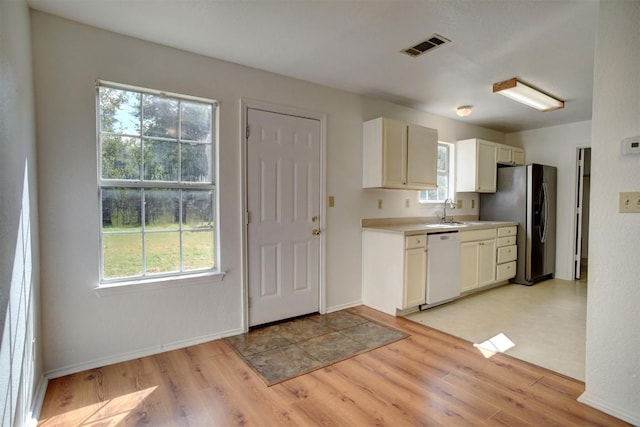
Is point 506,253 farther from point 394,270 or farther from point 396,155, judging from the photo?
point 396,155

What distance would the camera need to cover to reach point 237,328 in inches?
114

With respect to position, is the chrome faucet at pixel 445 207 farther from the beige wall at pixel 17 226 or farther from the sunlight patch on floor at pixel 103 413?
the beige wall at pixel 17 226

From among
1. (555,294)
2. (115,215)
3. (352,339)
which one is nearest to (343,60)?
(115,215)

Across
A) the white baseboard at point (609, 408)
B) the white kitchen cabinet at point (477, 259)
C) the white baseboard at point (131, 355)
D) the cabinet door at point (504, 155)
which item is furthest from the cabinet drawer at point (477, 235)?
the white baseboard at point (131, 355)

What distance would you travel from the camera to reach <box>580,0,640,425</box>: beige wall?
1.76m

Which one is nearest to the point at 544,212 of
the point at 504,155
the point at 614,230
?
the point at 504,155

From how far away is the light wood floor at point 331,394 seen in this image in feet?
5.85

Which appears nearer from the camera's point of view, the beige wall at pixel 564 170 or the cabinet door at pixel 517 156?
the beige wall at pixel 564 170

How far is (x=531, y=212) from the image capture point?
15.2 feet

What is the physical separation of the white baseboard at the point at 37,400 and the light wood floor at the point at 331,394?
31 mm

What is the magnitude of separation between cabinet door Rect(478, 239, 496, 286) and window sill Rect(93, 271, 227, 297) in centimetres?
315

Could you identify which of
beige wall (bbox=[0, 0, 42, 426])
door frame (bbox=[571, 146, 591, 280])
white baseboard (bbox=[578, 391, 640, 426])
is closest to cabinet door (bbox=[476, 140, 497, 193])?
door frame (bbox=[571, 146, 591, 280])

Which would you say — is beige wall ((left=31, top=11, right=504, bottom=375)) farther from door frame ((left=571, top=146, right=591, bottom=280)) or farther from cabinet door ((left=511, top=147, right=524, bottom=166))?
door frame ((left=571, top=146, right=591, bottom=280))

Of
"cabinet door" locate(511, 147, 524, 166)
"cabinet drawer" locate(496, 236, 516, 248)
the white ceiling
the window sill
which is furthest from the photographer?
"cabinet door" locate(511, 147, 524, 166)
